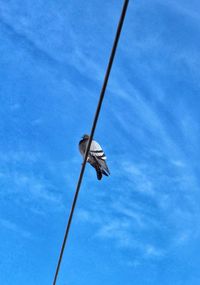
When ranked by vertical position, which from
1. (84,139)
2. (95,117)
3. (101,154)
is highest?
(84,139)

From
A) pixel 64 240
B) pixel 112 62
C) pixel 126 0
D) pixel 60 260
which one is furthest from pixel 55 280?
pixel 126 0

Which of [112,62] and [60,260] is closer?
[112,62]

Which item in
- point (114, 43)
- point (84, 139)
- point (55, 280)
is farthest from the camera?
point (84, 139)

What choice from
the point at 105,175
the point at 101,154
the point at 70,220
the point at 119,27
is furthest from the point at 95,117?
the point at 101,154

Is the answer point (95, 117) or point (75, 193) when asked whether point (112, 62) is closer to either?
point (95, 117)

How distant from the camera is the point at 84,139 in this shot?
12.5 meters

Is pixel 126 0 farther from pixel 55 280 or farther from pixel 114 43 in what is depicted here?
pixel 55 280

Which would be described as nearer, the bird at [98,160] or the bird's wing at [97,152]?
the bird at [98,160]

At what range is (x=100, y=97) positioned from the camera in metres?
4.84

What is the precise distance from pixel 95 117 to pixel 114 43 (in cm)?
100

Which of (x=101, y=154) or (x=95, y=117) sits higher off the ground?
(x=101, y=154)

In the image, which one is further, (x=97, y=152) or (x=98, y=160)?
(x=97, y=152)

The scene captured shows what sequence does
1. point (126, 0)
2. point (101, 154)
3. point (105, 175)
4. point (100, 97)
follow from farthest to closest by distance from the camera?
point (101, 154) < point (105, 175) < point (100, 97) < point (126, 0)

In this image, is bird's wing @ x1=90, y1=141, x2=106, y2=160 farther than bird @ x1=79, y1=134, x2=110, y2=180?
Yes
